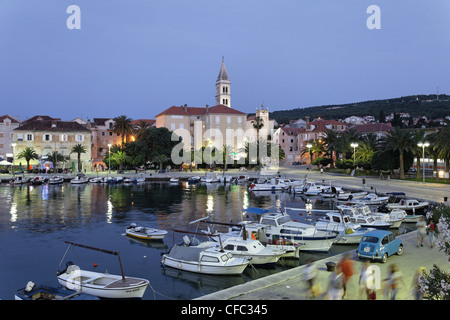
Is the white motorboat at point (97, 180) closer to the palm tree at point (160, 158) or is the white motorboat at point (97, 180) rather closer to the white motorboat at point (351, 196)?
the palm tree at point (160, 158)

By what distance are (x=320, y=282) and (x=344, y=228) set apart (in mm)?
14101

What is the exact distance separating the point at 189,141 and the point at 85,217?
3486 inches

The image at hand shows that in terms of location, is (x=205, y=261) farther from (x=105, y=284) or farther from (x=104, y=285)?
(x=104, y=285)

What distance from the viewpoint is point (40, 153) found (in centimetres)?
10550

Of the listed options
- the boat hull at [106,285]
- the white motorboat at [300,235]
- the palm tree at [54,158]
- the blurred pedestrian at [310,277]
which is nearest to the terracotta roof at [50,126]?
the palm tree at [54,158]

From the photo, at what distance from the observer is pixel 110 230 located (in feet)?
118

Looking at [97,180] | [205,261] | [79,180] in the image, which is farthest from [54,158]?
[205,261]

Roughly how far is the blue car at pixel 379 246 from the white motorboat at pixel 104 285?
12.0 metres

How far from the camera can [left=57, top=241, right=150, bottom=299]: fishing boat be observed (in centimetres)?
1783

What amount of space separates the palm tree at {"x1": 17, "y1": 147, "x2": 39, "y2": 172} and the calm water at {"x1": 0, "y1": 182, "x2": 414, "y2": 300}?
1370 inches

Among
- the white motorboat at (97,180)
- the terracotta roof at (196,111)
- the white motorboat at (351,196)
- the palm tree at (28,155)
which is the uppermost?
the terracotta roof at (196,111)

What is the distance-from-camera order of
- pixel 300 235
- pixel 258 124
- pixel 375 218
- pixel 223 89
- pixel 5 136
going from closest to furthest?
1. pixel 300 235
2. pixel 375 218
3. pixel 5 136
4. pixel 258 124
5. pixel 223 89

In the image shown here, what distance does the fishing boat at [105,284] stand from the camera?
17.8 m
